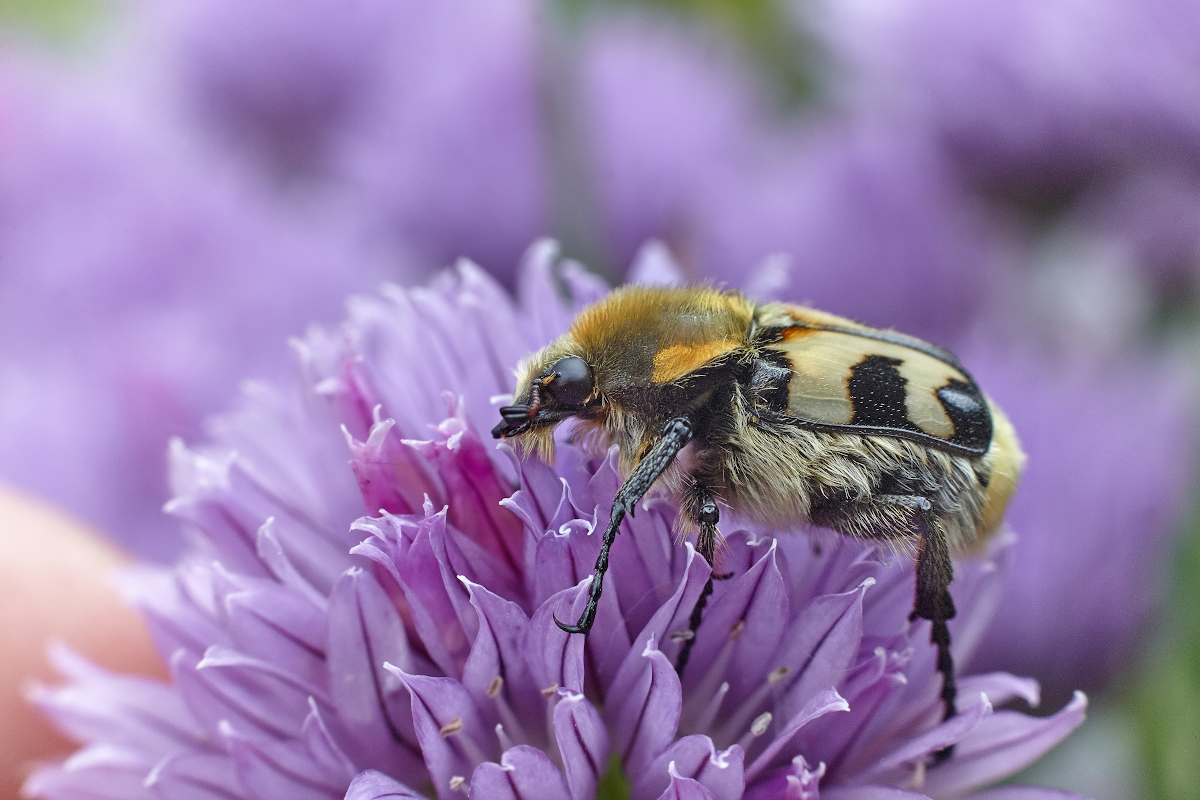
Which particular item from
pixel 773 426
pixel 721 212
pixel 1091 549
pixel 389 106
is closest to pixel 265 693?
pixel 773 426

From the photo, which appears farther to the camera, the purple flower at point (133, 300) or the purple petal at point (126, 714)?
the purple flower at point (133, 300)

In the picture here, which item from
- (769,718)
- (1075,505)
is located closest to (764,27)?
(1075,505)

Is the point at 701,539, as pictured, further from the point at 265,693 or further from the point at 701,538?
the point at 265,693

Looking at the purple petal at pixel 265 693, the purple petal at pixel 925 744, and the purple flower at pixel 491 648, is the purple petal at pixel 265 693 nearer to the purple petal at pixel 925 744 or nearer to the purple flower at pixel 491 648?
the purple flower at pixel 491 648

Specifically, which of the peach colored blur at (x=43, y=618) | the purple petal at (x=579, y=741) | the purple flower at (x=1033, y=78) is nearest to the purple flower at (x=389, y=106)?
the purple flower at (x=1033, y=78)

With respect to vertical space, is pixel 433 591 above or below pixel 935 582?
above
